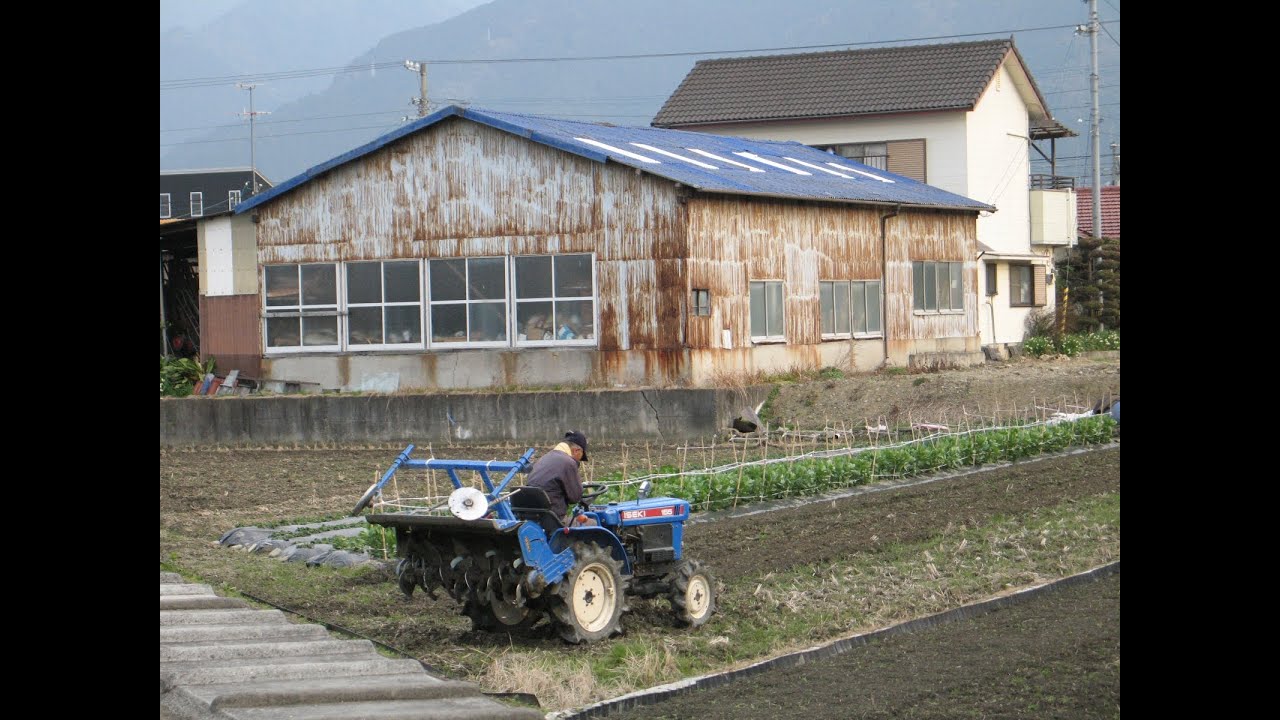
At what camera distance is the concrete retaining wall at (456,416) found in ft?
79.7

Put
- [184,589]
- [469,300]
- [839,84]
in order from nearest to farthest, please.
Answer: [184,589]
[469,300]
[839,84]

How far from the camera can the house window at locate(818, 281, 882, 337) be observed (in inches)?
1168

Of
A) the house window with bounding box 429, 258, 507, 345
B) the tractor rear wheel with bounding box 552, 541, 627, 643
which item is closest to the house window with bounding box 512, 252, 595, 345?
the house window with bounding box 429, 258, 507, 345

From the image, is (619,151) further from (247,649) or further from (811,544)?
(247,649)

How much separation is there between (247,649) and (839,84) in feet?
116

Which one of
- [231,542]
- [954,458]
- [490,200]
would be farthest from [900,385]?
[231,542]

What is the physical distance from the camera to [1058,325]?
41938 millimetres

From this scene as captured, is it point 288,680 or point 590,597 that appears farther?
point 590,597

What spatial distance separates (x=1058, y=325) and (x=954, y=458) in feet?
74.6

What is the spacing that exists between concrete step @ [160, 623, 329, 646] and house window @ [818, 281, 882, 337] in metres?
21.4

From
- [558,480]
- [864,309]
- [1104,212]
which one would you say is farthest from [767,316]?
[1104,212]

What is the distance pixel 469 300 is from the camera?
27188 millimetres

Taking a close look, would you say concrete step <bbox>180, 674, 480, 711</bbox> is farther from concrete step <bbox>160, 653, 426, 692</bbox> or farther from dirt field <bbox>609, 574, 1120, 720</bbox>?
dirt field <bbox>609, 574, 1120, 720</bbox>
